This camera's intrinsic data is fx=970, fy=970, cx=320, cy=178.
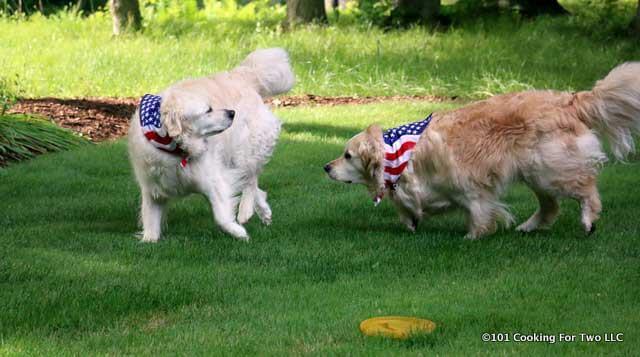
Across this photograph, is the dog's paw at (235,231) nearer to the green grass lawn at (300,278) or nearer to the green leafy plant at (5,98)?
the green grass lawn at (300,278)

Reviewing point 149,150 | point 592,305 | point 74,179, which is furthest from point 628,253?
point 74,179

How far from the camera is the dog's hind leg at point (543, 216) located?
7.76 meters

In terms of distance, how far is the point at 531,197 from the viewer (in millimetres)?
9312

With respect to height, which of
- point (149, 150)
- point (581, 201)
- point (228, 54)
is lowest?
point (228, 54)

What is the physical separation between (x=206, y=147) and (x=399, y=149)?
1558 millimetres

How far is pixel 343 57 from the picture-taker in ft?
59.1

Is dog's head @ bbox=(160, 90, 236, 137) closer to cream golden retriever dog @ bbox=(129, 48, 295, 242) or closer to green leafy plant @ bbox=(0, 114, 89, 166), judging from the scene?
cream golden retriever dog @ bbox=(129, 48, 295, 242)

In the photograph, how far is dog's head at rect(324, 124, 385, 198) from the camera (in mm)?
7855

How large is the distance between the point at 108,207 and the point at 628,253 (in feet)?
15.2

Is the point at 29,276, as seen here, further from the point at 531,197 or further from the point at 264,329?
the point at 531,197

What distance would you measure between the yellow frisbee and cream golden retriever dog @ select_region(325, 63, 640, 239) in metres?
2.49

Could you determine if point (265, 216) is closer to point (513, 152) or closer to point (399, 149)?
point (399, 149)

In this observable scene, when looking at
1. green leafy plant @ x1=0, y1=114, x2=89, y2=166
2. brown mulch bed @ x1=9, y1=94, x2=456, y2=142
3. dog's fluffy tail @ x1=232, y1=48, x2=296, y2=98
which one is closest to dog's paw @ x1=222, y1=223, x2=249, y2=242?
dog's fluffy tail @ x1=232, y1=48, x2=296, y2=98

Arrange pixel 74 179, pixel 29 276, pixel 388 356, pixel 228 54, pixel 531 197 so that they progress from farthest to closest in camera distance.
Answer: pixel 228 54, pixel 74 179, pixel 531 197, pixel 29 276, pixel 388 356
